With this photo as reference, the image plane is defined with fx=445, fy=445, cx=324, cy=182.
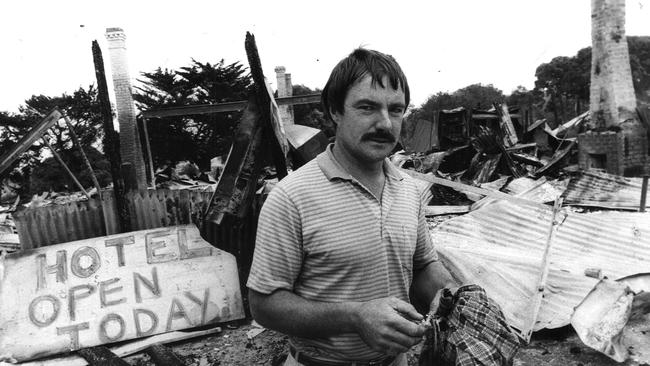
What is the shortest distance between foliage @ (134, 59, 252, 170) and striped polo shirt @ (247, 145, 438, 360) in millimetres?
29093

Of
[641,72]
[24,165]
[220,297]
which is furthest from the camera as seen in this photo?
[641,72]

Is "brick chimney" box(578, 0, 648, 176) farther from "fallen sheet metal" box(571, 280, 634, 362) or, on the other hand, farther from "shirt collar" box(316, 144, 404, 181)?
"shirt collar" box(316, 144, 404, 181)

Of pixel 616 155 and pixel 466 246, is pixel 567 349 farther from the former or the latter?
pixel 616 155

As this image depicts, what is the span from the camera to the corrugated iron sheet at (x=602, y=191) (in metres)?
5.29

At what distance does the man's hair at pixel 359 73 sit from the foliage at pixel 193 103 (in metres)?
29.0

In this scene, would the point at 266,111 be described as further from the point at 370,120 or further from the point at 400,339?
the point at 400,339

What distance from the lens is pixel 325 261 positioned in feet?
4.68

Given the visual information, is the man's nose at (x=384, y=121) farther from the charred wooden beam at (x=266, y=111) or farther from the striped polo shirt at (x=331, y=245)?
the charred wooden beam at (x=266, y=111)

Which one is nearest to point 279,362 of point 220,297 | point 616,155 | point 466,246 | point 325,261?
point 325,261

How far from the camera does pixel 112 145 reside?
15.6 feet

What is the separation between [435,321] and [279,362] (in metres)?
1.58

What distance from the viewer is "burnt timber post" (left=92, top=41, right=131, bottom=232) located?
4438 mm

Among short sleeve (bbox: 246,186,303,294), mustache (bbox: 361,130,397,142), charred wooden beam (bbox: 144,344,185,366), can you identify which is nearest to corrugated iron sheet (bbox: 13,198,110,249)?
charred wooden beam (bbox: 144,344,185,366)

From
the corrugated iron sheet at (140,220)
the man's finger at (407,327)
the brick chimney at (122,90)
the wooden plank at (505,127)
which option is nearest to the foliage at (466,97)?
A: the wooden plank at (505,127)
